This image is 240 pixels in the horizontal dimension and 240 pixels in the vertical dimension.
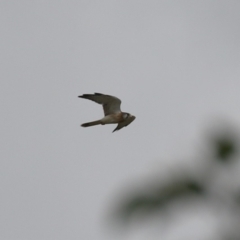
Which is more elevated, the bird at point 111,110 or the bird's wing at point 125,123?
the bird at point 111,110

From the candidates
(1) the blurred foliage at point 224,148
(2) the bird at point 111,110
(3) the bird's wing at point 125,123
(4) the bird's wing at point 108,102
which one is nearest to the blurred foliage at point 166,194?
(1) the blurred foliage at point 224,148

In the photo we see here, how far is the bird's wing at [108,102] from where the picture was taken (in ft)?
69.2

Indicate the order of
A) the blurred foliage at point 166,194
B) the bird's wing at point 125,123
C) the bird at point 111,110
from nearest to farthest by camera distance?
the blurred foliage at point 166,194 < the bird at point 111,110 < the bird's wing at point 125,123

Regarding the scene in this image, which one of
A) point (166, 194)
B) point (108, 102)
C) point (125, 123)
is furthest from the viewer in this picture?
point (125, 123)

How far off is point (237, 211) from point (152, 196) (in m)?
0.30

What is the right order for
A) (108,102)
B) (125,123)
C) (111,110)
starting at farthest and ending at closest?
1. (125,123)
2. (111,110)
3. (108,102)

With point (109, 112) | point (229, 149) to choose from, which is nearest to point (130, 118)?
point (109, 112)

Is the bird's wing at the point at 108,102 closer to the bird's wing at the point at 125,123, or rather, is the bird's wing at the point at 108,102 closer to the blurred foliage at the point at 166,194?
the bird's wing at the point at 125,123

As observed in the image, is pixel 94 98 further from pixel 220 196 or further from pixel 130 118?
pixel 220 196

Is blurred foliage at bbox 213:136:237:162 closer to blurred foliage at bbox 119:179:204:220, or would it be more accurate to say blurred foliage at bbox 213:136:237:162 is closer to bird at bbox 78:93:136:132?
blurred foliage at bbox 119:179:204:220

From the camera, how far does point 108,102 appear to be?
21.3 m

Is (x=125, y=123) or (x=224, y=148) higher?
(x=224, y=148)

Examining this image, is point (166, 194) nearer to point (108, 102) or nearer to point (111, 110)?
point (108, 102)

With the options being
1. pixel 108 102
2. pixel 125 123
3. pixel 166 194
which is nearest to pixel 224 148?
pixel 166 194
